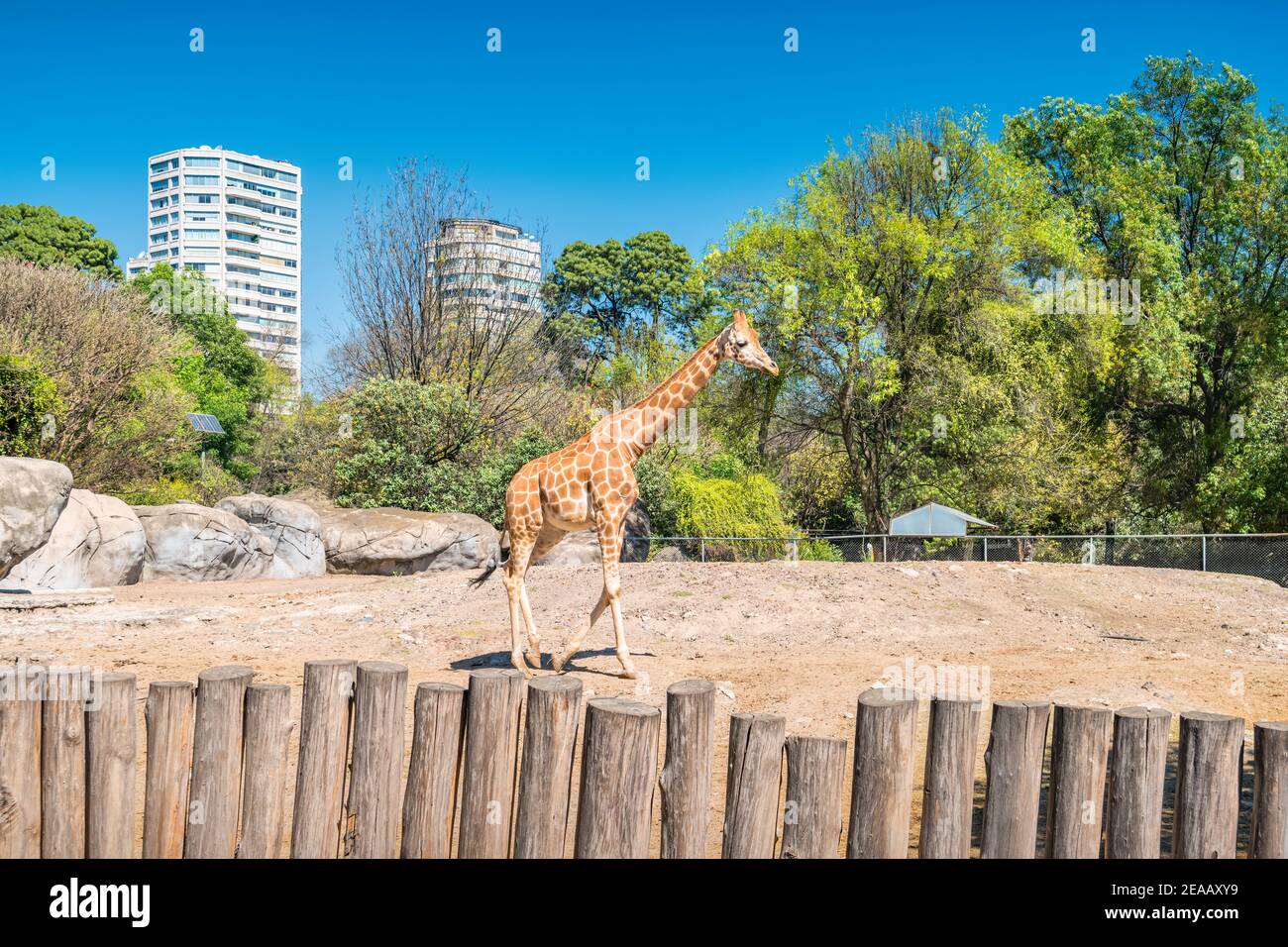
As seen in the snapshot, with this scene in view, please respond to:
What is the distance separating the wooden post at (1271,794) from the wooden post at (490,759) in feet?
8.20

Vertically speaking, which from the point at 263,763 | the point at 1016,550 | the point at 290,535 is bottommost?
the point at 1016,550

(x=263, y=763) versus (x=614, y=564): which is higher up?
(x=614, y=564)

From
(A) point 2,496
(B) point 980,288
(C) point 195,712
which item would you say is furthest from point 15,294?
(C) point 195,712

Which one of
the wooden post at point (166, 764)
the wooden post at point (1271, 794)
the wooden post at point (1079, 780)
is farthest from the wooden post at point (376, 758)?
the wooden post at point (1271, 794)

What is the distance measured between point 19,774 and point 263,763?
895 mm

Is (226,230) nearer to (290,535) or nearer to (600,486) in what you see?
(290,535)

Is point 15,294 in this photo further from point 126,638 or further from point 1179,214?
point 1179,214

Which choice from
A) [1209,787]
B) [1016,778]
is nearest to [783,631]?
[1016,778]

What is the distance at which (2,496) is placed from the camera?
14.0m

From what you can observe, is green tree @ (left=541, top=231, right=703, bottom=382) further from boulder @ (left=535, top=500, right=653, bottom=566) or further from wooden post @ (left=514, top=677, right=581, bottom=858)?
wooden post @ (left=514, top=677, right=581, bottom=858)

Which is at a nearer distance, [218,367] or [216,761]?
[216,761]

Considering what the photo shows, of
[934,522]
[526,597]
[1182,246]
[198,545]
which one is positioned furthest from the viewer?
[1182,246]

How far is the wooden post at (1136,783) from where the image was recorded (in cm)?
340

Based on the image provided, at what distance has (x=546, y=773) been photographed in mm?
3535
